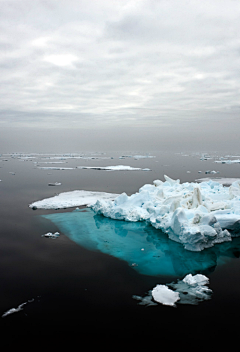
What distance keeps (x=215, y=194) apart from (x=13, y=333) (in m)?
9.22

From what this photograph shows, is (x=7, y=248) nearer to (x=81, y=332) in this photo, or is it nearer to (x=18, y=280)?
(x=18, y=280)

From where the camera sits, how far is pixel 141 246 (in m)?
8.06

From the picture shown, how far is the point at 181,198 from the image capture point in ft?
33.5

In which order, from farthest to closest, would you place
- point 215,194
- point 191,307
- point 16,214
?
1. point 16,214
2. point 215,194
3. point 191,307

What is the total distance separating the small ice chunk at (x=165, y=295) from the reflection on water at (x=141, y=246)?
85 cm

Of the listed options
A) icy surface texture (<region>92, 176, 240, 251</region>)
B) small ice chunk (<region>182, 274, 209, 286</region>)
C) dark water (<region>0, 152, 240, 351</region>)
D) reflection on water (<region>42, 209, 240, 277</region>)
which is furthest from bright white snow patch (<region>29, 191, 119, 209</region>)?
small ice chunk (<region>182, 274, 209, 286</region>)

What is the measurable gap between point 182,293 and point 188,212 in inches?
159

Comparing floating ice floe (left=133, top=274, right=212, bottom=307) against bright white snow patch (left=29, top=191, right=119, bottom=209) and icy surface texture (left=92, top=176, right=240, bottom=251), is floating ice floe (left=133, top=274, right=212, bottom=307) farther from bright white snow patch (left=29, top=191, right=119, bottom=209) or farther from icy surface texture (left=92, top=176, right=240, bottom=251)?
bright white snow patch (left=29, top=191, right=119, bottom=209)

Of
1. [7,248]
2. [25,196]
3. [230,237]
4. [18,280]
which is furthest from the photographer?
[25,196]

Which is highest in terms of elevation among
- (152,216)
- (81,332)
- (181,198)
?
(181,198)

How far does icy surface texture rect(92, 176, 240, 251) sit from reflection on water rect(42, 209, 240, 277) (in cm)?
28

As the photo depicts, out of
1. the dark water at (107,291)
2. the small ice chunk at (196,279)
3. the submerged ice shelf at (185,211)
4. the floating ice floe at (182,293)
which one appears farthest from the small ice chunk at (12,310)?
the submerged ice shelf at (185,211)

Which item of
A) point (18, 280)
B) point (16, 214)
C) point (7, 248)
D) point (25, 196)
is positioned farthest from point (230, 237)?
point (25, 196)

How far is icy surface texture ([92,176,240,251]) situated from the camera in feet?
25.7
